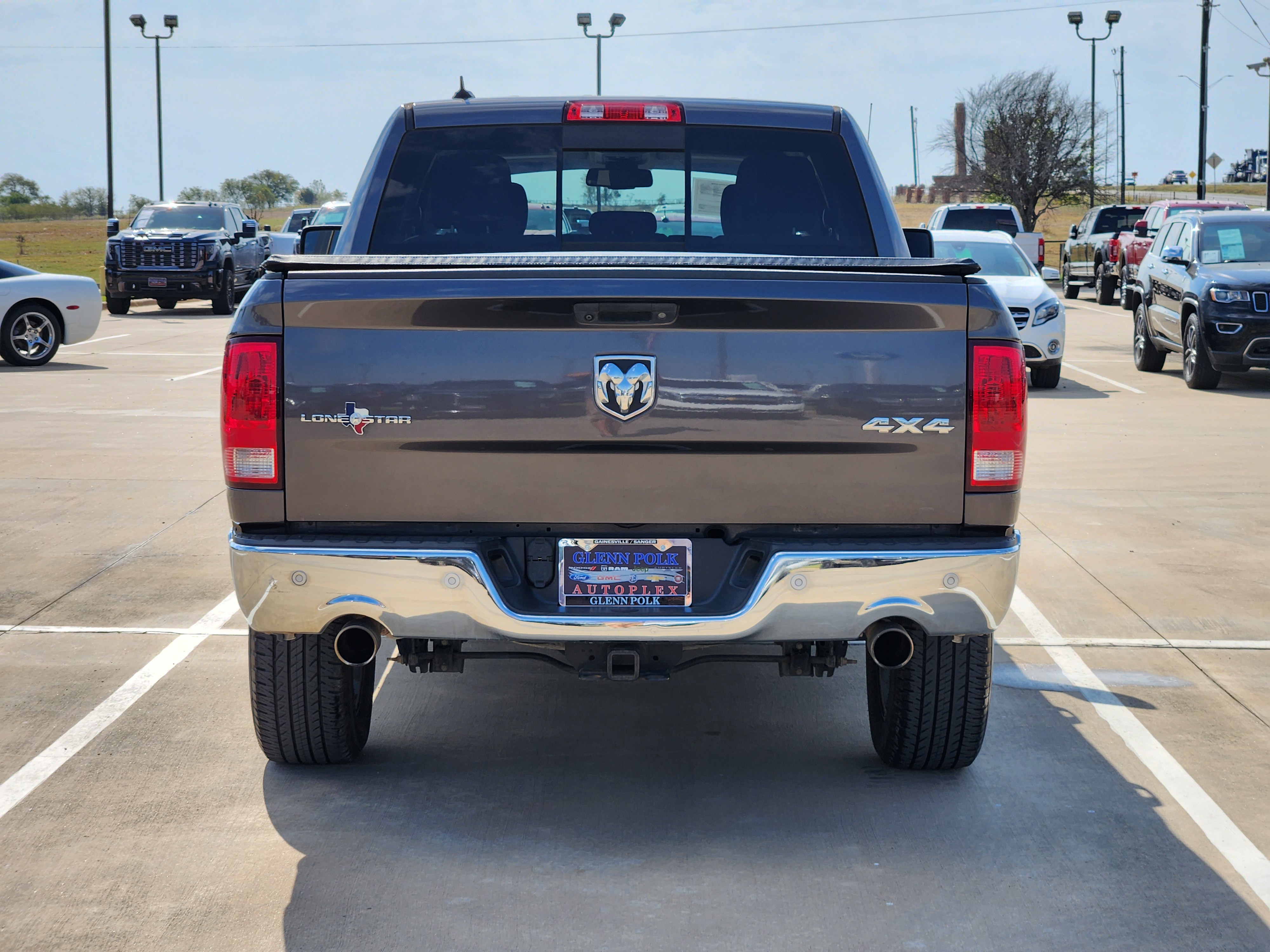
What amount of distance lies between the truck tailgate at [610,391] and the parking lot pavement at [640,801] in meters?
1.02

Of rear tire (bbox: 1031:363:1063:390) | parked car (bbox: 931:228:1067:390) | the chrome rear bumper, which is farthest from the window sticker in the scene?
the chrome rear bumper

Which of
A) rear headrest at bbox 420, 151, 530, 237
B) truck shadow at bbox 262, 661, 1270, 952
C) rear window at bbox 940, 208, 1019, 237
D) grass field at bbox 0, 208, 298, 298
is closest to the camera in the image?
truck shadow at bbox 262, 661, 1270, 952

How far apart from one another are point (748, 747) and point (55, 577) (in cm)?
415

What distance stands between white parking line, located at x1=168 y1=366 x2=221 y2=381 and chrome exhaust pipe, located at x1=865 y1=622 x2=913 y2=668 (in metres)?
14.0

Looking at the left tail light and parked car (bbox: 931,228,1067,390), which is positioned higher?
parked car (bbox: 931,228,1067,390)

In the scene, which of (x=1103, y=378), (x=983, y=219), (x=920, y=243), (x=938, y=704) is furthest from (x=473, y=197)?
(x=983, y=219)

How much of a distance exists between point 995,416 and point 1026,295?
12.7 metres

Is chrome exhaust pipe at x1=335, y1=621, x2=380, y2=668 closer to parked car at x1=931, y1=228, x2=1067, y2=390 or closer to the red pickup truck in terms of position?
parked car at x1=931, y1=228, x2=1067, y2=390

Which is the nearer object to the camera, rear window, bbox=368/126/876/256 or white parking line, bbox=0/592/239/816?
white parking line, bbox=0/592/239/816

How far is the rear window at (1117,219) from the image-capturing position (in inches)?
1265

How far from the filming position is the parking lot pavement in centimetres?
363

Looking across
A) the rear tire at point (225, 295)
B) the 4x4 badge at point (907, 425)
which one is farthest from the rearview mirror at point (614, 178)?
the rear tire at point (225, 295)

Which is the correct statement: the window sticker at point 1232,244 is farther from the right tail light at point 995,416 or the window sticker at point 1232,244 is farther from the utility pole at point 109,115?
the utility pole at point 109,115

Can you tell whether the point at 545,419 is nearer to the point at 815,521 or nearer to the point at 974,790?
the point at 815,521
